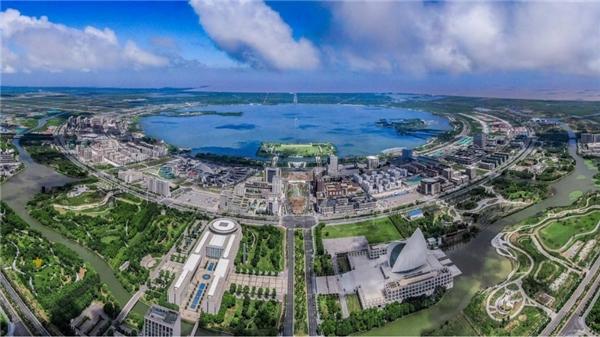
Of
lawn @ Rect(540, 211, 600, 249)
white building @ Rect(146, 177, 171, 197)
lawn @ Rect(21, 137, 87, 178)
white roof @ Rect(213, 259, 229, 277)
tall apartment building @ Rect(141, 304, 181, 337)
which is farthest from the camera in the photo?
lawn @ Rect(21, 137, 87, 178)

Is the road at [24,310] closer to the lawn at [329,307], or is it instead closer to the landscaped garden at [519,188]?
the lawn at [329,307]

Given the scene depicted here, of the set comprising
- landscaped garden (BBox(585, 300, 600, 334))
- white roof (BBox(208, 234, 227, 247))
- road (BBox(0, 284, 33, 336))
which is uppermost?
white roof (BBox(208, 234, 227, 247))

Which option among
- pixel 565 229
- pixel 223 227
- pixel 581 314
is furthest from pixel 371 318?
pixel 565 229

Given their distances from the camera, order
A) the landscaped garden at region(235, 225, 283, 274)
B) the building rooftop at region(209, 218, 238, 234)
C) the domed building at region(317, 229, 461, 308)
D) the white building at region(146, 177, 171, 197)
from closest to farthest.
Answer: the domed building at region(317, 229, 461, 308) → the landscaped garden at region(235, 225, 283, 274) → the building rooftop at region(209, 218, 238, 234) → the white building at region(146, 177, 171, 197)

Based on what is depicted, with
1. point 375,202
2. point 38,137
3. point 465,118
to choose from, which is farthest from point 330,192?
point 465,118

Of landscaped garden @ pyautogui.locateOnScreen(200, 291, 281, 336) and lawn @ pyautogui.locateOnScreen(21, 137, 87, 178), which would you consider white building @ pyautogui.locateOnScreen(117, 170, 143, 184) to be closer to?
lawn @ pyautogui.locateOnScreen(21, 137, 87, 178)

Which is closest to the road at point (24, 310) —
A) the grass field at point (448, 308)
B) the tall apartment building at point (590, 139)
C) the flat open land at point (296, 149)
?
the grass field at point (448, 308)

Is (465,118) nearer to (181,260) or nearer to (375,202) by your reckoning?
(375,202)

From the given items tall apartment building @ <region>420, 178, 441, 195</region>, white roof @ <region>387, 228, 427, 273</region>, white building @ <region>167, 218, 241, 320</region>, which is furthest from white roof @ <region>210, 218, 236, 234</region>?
tall apartment building @ <region>420, 178, 441, 195</region>
